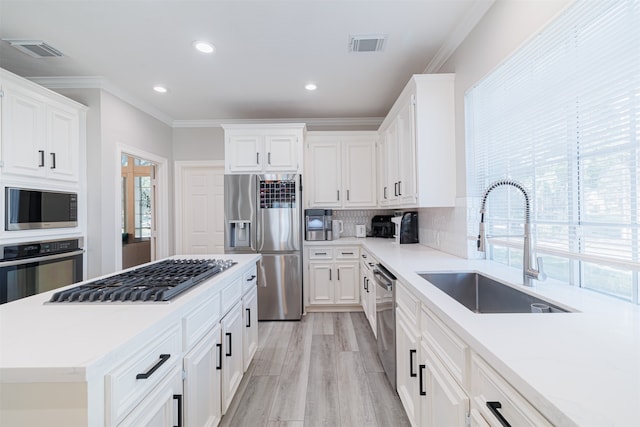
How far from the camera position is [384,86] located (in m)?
3.13

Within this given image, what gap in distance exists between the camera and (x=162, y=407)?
1.03 meters

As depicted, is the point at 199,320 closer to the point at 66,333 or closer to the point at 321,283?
the point at 66,333

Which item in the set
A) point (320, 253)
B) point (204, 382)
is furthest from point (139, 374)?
point (320, 253)

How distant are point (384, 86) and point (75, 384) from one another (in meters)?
3.36

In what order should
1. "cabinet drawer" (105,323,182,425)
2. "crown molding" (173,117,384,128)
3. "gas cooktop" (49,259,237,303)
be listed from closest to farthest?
"cabinet drawer" (105,323,182,425)
"gas cooktop" (49,259,237,303)
"crown molding" (173,117,384,128)

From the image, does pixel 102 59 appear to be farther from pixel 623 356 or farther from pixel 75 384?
pixel 623 356

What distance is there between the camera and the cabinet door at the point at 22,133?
2.21 metres

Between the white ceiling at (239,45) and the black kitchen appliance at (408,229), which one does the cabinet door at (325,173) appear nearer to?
the white ceiling at (239,45)

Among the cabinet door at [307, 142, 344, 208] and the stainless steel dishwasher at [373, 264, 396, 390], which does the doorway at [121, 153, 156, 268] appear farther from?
the stainless steel dishwasher at [373, 264, 396, 390]

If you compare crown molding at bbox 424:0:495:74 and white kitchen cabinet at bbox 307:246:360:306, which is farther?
white kitchen cabinet at bbox 307:246:360:306

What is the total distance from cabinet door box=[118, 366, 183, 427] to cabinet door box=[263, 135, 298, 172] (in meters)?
2.60

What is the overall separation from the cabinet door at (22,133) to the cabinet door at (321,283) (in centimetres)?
289

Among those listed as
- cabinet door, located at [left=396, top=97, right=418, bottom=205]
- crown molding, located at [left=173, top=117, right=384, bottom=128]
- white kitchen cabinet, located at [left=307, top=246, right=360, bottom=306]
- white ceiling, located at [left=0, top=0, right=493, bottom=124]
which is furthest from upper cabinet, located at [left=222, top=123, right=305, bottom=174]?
cabinet door, located at [left=396, top=97, right=418, bottom=205]

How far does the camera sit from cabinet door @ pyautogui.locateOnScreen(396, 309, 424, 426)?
4.77ft
